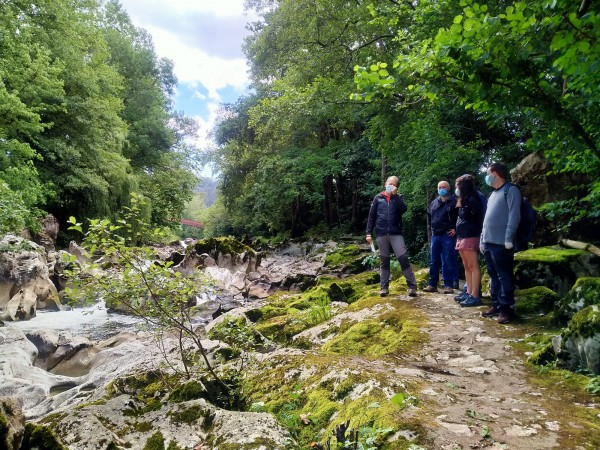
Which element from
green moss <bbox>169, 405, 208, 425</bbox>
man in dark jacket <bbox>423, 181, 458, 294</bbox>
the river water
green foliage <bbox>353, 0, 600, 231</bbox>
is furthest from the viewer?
the river water

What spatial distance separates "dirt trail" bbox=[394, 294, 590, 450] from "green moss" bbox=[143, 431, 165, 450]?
1701 millimetres

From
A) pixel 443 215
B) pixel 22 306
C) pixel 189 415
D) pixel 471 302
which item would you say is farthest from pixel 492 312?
pixel 22 306

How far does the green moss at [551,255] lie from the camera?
239 inches

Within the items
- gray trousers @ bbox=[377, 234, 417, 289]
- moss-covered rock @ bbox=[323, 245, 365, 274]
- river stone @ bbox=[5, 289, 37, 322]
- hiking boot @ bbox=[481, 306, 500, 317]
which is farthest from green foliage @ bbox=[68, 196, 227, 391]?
moss-covered rock @ bbox=[323, 245, 365, 274]

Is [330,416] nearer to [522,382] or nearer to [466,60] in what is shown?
[522,382]

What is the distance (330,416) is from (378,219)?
4.20 m

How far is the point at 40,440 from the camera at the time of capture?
193 cm

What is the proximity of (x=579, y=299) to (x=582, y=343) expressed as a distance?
1010 mm

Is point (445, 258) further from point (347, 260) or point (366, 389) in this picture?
point (347, 260)

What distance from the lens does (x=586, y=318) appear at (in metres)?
3.25

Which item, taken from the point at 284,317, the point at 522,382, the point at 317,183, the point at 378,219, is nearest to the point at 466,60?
the point at 522,382

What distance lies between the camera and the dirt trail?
2238mm

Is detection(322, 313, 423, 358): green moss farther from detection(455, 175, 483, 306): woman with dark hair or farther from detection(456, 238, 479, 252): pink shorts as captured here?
detection(456, 238, 479, 252): pink shorts

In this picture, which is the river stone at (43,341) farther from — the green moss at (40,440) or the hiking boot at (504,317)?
the hiking boot at (504,317)
